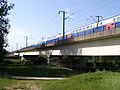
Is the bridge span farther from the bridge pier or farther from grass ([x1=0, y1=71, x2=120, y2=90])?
the bridge pier

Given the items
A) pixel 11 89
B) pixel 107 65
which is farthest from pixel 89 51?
pixel 11 89

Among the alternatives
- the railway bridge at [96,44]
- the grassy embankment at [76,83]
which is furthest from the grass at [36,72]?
the grassy embankment at [76,83]

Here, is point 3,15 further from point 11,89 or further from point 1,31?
point 11,89

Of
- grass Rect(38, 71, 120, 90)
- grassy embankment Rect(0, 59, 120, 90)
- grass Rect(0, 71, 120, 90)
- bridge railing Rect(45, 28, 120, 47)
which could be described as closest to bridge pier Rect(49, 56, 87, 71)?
bridge railing Rect(45, 28, 120, 47)

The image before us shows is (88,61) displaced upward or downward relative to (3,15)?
downward

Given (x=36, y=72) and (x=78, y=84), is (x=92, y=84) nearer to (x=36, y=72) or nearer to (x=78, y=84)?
(x=78, y=84)

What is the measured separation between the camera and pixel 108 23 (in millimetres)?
28797

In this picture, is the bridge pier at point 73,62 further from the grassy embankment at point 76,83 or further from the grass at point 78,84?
the grass at point 78,84

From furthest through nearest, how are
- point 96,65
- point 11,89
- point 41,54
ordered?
point 41,54 < point 96,65 < point 11,89

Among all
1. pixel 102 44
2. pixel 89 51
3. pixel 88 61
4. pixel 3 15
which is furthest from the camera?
pixel 88 61

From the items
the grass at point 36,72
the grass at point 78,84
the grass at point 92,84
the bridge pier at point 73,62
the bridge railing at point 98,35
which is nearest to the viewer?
the grass at point 92,84

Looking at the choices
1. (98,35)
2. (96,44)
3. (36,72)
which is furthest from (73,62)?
(98,35)

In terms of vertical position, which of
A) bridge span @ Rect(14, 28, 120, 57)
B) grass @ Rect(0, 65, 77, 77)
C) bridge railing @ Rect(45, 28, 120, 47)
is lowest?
grass @ Rect(0, 65, 77, 77)

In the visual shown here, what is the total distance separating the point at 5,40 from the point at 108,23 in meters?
17.0
